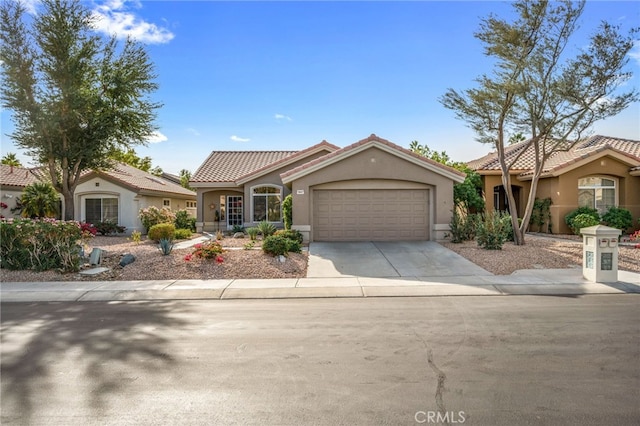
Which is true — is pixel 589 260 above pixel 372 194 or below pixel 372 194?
below

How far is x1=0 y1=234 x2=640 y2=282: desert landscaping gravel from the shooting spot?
11.1m

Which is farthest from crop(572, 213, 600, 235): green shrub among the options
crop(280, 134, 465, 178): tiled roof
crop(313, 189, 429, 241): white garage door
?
crop(313, 189, 429, 241): white garage door

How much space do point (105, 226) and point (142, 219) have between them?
7.63 ft

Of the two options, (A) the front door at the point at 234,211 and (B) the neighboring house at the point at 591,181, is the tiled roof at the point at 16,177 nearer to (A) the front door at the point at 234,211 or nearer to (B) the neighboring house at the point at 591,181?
(A) the front door at the point at 234,211

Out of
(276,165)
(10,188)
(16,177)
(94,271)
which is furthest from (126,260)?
(16,177)

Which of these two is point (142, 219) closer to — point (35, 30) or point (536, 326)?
point (35, 30)

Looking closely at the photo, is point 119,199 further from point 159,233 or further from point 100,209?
point 159,233

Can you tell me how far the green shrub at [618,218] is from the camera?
18234mm

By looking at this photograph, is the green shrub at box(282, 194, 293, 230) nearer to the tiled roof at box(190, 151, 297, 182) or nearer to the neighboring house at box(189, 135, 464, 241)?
the neighboring house at box(189, 135, 464, 241)

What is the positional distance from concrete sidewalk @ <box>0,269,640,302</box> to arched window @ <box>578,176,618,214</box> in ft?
33.3

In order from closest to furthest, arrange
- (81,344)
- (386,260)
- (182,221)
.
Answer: (81,344) → (386,260) → (182,221)

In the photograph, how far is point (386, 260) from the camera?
1291cm

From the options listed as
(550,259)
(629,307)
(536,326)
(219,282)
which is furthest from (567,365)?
(550,259)

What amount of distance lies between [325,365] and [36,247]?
416 inches
